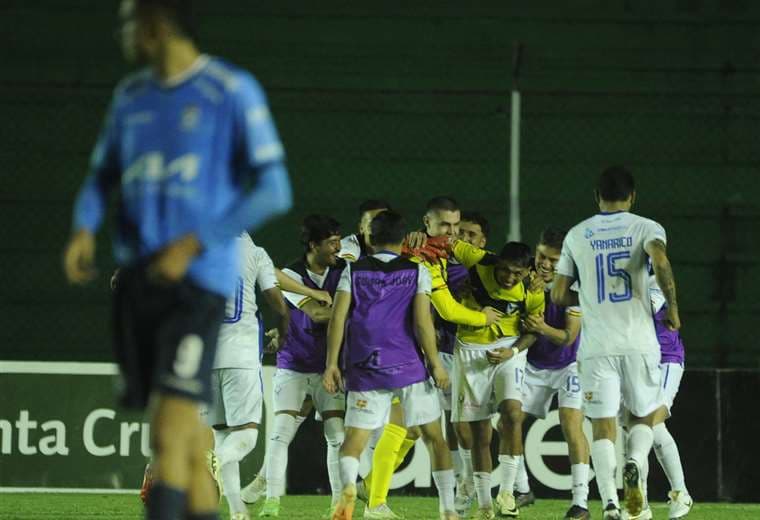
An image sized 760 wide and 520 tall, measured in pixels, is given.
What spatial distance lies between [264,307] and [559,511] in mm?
4071

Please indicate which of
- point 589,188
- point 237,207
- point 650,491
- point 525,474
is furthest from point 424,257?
point 589,188

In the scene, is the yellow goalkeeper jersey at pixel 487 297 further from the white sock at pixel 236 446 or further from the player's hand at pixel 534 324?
the white sock at pixel 236 446

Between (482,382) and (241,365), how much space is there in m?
1.66

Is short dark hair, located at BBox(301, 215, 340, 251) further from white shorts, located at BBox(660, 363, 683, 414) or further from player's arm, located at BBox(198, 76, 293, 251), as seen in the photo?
player's arm, located at BBox(198, 76, 293, 251)

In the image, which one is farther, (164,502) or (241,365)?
(241,365)

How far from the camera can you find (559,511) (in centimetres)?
933

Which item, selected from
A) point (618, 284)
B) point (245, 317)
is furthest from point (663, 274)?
point (245, 317)

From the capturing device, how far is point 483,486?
8.11 meters

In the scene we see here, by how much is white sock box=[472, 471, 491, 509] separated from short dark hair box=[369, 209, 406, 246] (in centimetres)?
179

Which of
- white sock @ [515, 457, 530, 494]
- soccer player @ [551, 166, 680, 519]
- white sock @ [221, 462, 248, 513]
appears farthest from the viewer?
white sock @ [515, 457, 530, 494]

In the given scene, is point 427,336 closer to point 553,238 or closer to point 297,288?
point 297,288

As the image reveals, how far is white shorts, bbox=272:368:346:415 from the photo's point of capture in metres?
8.82

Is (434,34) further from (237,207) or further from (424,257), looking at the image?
(237,207)


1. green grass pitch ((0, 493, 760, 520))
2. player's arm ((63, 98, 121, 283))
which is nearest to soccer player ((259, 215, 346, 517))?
green grass pitch ((0, 493, 760, 520))
